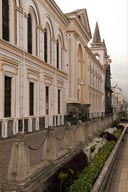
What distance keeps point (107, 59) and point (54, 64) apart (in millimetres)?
57785

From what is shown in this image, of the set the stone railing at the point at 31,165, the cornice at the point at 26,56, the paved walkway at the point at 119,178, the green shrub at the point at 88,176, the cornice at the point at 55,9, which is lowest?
the paved walkway at the point at 119,178

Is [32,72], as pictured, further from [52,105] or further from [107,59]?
[107,59]

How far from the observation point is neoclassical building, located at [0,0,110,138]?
18500mm

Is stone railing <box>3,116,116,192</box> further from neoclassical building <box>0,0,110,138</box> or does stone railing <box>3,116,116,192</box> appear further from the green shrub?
neoclassical building <box>0,0,110,138</box>

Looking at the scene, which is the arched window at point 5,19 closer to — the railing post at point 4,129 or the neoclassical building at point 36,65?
the neoclassical building at point 36,65

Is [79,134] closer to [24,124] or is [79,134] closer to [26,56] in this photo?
[24,124]

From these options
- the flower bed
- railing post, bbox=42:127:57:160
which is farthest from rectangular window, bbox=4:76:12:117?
railing post, bbox=42:127:57:160

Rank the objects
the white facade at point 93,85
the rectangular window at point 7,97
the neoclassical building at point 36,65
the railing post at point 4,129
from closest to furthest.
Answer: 1. the railing post at point 4,129
2. the rectangular window at point 7,97
3. the neoclassical building at point 36,65
4. the white facade at point 93,85

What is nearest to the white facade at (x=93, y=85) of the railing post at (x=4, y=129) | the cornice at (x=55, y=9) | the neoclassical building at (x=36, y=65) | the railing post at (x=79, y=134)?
the neoclassical building at (x=36, y=65)

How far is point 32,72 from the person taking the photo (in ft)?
74.7

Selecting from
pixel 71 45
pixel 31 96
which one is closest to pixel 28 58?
pixel 31 96

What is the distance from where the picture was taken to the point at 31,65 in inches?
889

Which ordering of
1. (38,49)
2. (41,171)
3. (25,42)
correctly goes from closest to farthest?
1. (41,171)
2. (25,42)
3. (38,49)

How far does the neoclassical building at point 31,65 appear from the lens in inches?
723
